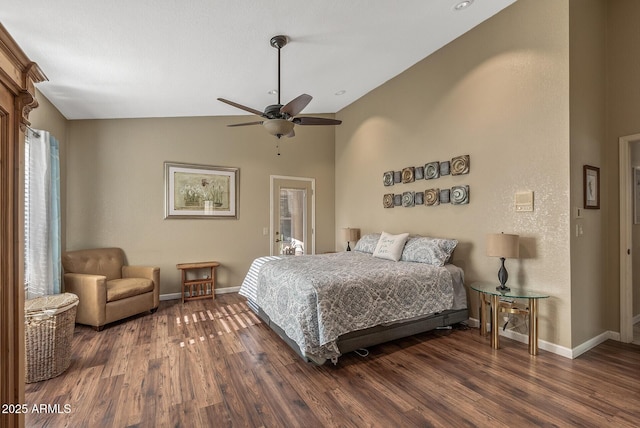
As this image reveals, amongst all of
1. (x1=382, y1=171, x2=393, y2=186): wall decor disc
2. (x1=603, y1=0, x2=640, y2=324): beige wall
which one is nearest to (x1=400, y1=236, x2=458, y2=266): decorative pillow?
(x1=382, y1=171, x2=393, y2=186): wall decor disc

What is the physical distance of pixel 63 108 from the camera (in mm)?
3969

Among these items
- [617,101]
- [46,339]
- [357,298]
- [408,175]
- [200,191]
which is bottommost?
[46,339]

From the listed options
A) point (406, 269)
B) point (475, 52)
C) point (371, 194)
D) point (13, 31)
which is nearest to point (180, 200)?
point (13, 31)

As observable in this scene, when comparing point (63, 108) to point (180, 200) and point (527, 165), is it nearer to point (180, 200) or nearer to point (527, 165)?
point (180, 200)

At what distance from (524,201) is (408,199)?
156cm

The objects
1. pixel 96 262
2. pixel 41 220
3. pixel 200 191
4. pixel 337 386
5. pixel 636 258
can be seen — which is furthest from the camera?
pixel 200 191

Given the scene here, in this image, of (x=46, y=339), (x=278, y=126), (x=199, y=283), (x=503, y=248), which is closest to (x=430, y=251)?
(x=503, y=248)

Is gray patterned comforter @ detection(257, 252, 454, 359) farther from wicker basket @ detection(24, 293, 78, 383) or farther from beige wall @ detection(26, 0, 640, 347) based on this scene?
wicker basket @ detection(24, 293, 78, 383)

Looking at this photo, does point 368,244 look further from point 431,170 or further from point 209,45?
point 209,45

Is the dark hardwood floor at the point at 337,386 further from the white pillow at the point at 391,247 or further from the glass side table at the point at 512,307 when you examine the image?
the white pillow at the point at 391,247

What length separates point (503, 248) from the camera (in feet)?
9.48

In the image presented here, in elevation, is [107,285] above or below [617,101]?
below

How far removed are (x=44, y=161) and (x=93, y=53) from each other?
4.44ft

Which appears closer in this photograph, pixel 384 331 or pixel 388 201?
pixel 384 331
